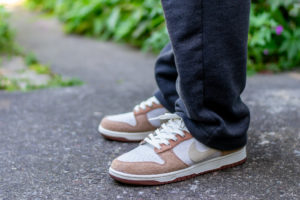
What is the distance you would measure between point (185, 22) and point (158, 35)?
181 centimetres

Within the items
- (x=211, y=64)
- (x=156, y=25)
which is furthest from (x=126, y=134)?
(x=156, y=25)

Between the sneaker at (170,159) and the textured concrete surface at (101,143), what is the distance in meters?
0.03

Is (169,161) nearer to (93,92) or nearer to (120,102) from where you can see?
(120,102)

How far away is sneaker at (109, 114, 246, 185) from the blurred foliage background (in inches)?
55.1

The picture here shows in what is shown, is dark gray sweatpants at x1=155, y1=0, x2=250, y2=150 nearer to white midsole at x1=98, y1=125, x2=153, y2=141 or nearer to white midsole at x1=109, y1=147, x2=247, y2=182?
white midsole at x1=109, y1=147, x2=247, y2=182

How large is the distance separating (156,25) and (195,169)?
205 centimetres

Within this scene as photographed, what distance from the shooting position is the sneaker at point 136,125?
4.89 ft

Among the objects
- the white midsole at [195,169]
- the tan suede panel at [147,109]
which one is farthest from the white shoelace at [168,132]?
the tan suede panel at [147,109]

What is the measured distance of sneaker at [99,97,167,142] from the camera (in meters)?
1.49

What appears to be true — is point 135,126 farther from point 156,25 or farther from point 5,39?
point 5,39

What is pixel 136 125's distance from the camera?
150cm

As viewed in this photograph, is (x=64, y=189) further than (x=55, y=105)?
No

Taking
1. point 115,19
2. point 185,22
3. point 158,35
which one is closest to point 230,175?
point 185,22

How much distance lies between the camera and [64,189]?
1128mm
